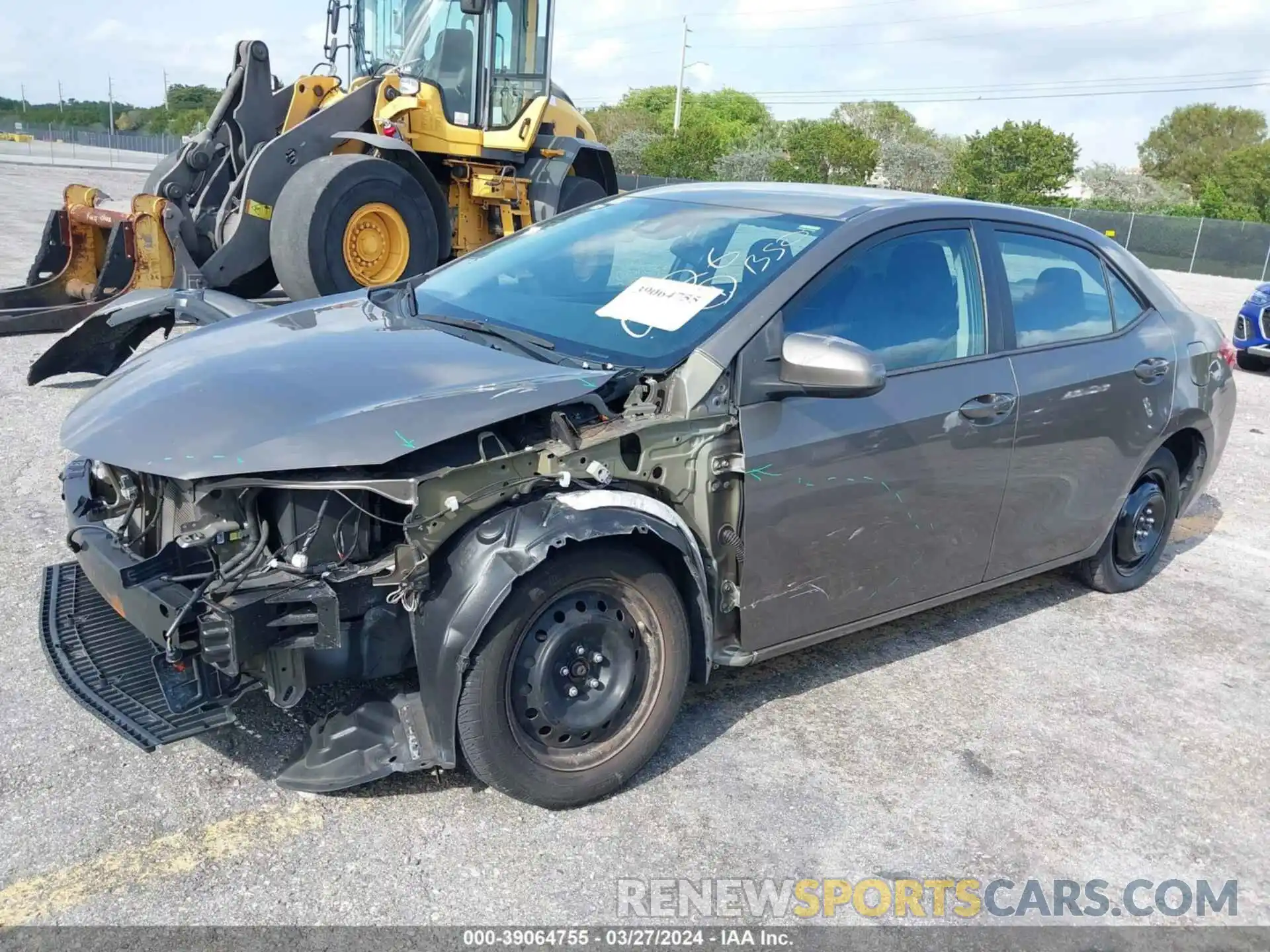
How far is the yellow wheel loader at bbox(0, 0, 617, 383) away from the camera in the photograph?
894 cm

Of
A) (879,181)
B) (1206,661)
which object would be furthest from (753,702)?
(879,181)

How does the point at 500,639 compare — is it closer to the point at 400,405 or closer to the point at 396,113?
the point at 400,405

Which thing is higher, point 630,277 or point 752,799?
point 630,277

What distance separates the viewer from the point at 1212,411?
4879 millimetres

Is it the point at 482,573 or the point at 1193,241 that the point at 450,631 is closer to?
the point at 482,573

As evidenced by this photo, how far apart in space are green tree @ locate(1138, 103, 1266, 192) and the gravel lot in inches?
2991

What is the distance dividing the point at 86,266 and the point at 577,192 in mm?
4678

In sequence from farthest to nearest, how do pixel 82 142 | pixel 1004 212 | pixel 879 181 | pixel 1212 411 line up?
pixel 82 142, pixel 879 181, pixel 1212 411, pixel 1004 212

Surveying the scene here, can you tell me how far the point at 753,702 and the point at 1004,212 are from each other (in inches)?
Result: 82.4

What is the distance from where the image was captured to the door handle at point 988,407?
3684 mm

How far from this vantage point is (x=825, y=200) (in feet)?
12.7

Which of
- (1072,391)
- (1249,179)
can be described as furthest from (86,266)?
(1249,179)

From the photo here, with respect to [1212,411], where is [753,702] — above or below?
below

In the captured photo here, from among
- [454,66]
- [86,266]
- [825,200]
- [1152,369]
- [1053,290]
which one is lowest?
[86,266]
